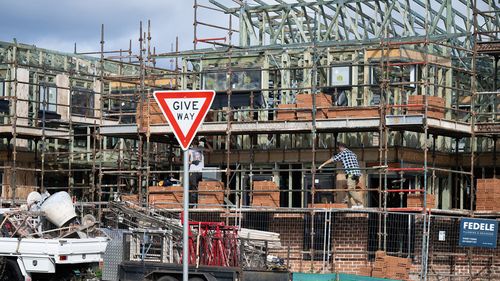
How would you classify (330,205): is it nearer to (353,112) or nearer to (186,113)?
(353,112)

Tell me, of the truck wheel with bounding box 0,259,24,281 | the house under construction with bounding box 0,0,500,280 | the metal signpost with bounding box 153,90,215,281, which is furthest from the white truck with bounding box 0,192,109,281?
the metal signpost with bounding box 153,90,215,281

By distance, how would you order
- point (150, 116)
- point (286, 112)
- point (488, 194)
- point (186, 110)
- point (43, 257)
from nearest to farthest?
point (186, 110) → point (43, 257) → point (488, 194) → point (286, 112) → point (150, 116)

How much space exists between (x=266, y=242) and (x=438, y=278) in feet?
23.7

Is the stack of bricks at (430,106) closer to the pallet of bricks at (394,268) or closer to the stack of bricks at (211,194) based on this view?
the pallet of bricks at (394,268)

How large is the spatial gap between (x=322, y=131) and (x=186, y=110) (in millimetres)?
22289

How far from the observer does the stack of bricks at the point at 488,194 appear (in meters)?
36.3

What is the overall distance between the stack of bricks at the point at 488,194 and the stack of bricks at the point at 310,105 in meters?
5.35

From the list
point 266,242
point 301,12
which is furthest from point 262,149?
point 266,242

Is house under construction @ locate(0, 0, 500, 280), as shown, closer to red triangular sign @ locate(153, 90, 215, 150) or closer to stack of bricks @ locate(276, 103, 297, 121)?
stack of bricks @ locate(276, 103, 297, 121)

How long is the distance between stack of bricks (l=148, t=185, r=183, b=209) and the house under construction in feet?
0.16

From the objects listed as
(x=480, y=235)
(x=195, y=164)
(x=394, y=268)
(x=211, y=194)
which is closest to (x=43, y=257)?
(x=394, y=268)

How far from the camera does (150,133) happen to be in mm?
39969

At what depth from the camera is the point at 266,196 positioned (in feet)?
122

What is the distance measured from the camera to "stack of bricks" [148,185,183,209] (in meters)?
38.5
